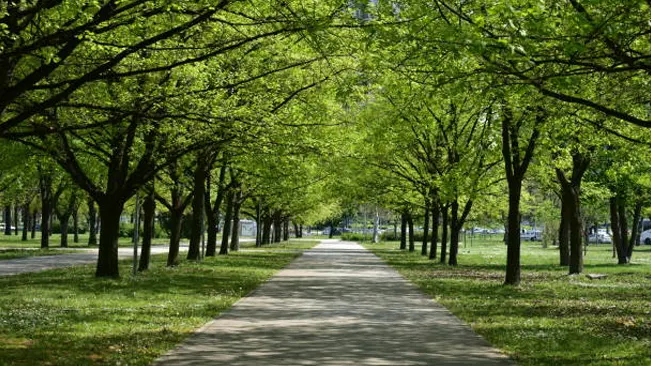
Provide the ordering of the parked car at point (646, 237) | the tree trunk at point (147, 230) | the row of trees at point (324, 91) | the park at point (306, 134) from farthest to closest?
the parked car at point (646, 237) < the tree trunk at point (147, 230) < the row of trees at point (324, 91) < the park at point (306, 134)

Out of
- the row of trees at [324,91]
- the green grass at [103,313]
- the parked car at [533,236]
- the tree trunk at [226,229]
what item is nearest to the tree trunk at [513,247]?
the row of trees at [324,91]

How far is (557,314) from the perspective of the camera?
46.2 feet

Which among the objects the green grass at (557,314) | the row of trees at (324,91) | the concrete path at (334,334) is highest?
the row of trees at (324,91)

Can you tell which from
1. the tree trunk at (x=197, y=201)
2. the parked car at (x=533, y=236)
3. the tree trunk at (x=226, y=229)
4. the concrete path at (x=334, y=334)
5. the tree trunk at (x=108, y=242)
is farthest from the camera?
the parked car at (x=533, y=236)

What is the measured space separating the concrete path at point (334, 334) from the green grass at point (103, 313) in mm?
536

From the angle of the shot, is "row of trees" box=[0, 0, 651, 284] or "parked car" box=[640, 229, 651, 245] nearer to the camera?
"row of trees" box=[0, 0, 651, 284]

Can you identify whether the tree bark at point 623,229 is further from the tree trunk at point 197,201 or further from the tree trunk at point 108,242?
the tree trunk at point 108,242

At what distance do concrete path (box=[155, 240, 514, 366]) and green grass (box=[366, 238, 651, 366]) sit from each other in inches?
19.6

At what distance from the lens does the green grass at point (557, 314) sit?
32.0 ft

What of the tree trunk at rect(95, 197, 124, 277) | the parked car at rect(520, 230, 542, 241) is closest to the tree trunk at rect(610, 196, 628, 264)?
the tree trunk at rect(95, 197, 124, 277)

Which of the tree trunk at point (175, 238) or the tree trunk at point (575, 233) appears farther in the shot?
the tree trunk at point (175, 238)

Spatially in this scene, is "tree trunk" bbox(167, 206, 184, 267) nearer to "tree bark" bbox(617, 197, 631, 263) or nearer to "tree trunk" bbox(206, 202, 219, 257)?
"tree trunk" bbox(206, 202, 219, 257)

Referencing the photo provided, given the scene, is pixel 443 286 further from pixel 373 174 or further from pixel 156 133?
pixel 373 174

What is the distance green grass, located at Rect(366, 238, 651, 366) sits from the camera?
9742 millimetres
